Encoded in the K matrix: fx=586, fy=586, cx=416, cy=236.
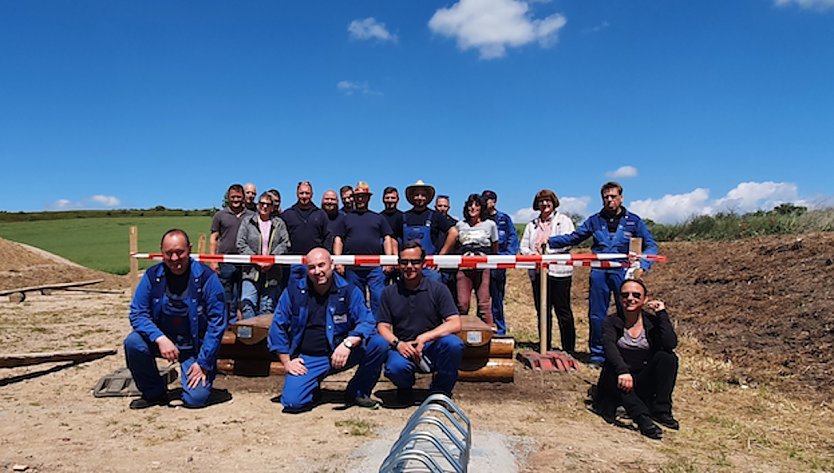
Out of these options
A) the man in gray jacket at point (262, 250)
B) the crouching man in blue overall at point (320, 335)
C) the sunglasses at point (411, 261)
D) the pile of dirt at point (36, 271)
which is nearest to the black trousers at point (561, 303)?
the sunglasses at point (411, 261)

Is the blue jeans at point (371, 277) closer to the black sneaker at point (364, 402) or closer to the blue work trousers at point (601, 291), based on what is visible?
the black sneaker at point (364, 402)

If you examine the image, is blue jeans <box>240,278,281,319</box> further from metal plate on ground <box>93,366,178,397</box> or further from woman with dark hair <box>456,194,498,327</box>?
woman with dark hair <box>456,194,498,327</box>

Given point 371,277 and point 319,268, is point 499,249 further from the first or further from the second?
point 319,268

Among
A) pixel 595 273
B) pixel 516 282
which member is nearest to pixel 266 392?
pixel 595 273

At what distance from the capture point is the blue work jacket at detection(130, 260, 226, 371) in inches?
211

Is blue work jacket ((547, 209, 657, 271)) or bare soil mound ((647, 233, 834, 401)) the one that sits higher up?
blue work jacket ((547, 209, 657, 271))

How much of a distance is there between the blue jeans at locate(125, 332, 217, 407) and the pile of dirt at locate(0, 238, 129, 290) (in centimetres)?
1708

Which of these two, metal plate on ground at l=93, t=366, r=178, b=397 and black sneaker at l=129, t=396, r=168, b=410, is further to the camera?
metal plate on ground at l=93, t=366, r=178, b=397

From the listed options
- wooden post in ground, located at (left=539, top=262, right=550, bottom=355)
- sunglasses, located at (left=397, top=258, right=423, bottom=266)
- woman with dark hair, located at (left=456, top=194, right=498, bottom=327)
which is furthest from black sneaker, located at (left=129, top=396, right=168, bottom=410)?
wooden post in ground, located at (left=539, top=262, right=550, bottom=355)

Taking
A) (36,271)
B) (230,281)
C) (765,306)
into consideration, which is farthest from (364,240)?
(36,271)

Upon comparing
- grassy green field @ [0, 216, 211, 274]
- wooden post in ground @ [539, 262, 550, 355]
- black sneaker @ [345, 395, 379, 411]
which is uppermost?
grassy green field @ [0, 216, 211, 274]

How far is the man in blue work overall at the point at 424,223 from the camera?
760cm

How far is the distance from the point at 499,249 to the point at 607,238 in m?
1.71

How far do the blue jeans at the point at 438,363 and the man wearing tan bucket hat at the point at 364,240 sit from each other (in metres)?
2.12
